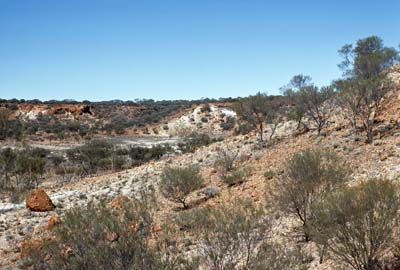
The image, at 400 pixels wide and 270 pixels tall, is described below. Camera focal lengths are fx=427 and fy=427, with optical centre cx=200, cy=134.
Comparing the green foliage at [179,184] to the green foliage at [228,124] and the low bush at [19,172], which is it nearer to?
the low bush at [19,172]

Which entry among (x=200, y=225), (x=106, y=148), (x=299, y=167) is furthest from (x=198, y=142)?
(x=200, y=225)

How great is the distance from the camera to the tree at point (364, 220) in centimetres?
850

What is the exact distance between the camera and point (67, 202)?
2256 centimetres

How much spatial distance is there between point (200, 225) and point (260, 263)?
1.69 metres

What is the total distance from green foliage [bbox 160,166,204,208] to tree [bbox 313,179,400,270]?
36.0 ft

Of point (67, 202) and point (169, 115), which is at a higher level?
point (169, 115)

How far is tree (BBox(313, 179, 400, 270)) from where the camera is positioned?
850cm

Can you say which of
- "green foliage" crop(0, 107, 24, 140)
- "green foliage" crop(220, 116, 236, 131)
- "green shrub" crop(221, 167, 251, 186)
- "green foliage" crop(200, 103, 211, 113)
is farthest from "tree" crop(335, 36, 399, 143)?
"green foliage" crop(200, 103, 211, 113)

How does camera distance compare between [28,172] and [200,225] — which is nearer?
[200,225]

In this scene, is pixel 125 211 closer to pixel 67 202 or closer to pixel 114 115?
pixel 67 202

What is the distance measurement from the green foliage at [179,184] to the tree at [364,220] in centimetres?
1097

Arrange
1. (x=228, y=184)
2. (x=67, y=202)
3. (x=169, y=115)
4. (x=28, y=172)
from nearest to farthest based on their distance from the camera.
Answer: (x=228, y=184) → (x=67, y=202) → (x=28, y=172) → (x=169, y=115)

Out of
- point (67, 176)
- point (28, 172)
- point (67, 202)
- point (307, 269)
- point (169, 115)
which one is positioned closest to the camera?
point (307, 269)

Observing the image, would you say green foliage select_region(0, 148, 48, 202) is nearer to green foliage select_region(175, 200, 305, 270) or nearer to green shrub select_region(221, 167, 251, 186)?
green shrub select_region(221, 167, 251, 186)
